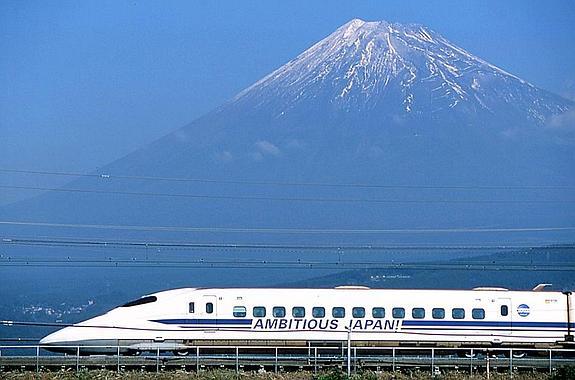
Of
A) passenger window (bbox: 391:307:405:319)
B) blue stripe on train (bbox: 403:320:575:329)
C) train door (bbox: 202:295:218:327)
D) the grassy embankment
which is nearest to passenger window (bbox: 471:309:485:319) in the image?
blue stripe on train (bbox: 403:320:575:329)

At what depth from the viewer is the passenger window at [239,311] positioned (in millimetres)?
45312

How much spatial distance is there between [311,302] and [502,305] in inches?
296

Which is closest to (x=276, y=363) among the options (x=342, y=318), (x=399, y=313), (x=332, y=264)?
(x=342, y=318)

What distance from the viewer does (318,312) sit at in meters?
45.8

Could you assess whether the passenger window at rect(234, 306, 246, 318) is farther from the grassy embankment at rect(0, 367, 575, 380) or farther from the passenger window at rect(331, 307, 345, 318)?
the grassy embankment at rect(0, 367, 575, 380)

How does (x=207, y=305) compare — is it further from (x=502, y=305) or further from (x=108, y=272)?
(x=108, y=272)

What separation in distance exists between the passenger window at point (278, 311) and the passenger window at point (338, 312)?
1.97 metres

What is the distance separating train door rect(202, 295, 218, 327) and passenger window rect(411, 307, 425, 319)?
7780mm

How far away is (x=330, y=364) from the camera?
3966cm

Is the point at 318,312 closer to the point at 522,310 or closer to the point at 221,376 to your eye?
the point at 522,310

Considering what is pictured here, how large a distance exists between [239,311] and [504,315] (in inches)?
411

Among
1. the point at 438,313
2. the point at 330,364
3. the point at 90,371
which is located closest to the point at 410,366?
the point at 330,364

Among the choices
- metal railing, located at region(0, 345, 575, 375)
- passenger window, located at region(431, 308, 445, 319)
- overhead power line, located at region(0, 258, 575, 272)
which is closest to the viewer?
metal railing, located at region(0, 345, 575, 375)

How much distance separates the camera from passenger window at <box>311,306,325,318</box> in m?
45.8
